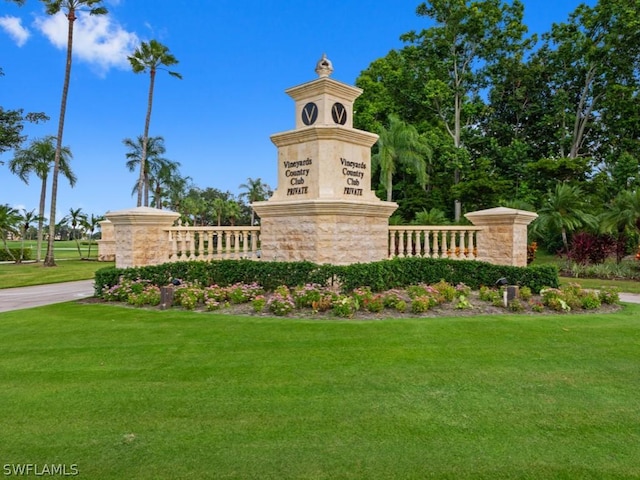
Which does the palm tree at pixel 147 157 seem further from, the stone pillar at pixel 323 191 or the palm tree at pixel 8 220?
the stone pillar at pixel 323 191

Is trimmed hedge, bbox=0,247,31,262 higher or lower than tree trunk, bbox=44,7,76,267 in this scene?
lower

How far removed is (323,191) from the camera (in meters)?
10.1

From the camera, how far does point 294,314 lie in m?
7.60

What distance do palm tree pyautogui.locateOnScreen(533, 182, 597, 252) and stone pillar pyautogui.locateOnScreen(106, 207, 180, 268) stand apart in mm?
15003

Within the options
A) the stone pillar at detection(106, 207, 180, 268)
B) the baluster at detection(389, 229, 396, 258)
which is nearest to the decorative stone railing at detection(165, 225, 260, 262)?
the stone pillar at detection(106, 207, 180, 268)

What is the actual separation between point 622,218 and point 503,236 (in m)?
8.93

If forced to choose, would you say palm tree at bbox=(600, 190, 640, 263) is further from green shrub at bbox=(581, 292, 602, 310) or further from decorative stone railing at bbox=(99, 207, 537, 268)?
green shrub at bbox=(581, 292, 602, 310)

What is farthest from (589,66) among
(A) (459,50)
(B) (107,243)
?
(B) (107,243)

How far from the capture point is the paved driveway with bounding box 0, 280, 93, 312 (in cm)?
968

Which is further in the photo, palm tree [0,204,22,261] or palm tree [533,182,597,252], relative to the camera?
palm tree [0,204,22,261]

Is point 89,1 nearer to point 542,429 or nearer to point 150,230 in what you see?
point 150,230

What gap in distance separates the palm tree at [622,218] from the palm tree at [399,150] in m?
11.5

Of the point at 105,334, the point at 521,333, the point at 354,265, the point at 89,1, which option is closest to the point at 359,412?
the point at 521,333

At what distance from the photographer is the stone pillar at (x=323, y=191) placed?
9719mm
